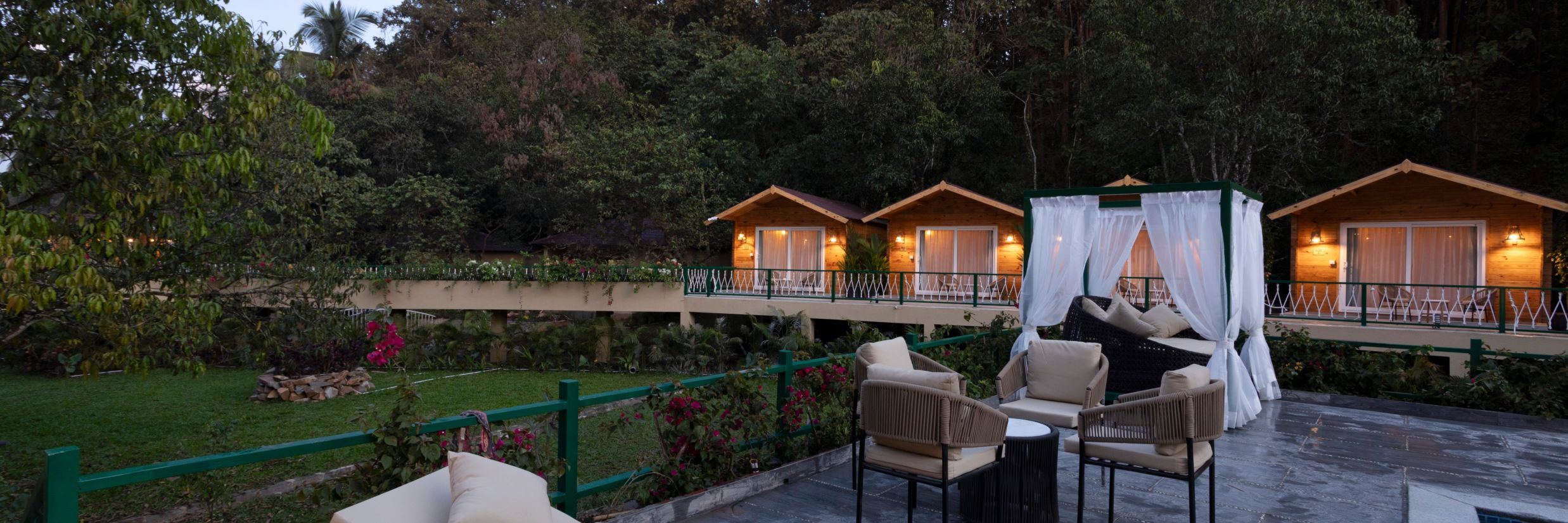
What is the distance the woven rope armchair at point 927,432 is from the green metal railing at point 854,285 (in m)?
10.7

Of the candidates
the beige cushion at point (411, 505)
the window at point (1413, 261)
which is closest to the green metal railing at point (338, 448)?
the beige cushion at point (411, 505)

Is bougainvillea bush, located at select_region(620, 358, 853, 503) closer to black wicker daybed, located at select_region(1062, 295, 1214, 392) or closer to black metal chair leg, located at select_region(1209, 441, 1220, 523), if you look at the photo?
black metal chair leg, located at select_region(1209, 441, 1220, 523)

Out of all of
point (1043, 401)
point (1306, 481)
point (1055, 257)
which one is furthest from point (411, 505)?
point (1055, 257)

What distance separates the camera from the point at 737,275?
61.6 feet

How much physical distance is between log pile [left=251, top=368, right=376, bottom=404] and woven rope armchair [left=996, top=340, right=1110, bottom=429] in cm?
1101

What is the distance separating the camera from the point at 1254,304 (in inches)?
320

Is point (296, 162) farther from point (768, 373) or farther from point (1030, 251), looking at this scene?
point (1030, 251)

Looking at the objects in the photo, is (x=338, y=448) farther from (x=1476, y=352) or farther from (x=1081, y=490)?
(x=1476, y=352)

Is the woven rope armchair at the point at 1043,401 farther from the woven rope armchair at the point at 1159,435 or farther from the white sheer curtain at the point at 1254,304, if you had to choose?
the white sheer curtain at the point at 1254,304

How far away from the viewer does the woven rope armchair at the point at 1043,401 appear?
5.64 metres

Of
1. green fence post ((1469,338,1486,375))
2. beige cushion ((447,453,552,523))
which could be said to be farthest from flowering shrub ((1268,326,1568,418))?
beige cushion ((447,453,552,523))

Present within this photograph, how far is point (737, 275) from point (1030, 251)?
10.5 metres

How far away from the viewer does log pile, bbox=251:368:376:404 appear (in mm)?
12430

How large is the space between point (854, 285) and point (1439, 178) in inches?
416
